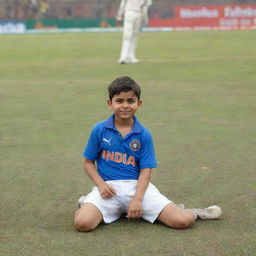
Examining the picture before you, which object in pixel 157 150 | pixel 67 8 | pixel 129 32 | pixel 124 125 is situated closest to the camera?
pixel 124 125

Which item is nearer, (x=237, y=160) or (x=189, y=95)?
(x=237, y=160)

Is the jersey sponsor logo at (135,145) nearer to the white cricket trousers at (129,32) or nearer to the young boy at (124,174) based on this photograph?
the young boy at (124,174)

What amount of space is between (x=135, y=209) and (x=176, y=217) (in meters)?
0.26

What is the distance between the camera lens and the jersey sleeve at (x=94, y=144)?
4590 mm

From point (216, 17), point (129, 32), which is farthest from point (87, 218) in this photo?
point (216, 17)

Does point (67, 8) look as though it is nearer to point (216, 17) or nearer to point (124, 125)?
point (216, 17)

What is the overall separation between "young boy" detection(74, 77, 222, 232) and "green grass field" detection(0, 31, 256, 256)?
8 cm

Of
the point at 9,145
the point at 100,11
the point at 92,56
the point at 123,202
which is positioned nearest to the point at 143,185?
the point at 123,202

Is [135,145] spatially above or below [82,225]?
above

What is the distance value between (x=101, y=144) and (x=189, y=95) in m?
6.44

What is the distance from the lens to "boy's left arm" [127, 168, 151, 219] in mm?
4402

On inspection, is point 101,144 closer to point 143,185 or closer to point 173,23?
point 143,185

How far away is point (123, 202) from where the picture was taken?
178 inches

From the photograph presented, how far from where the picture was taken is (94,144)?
4.59 metres
